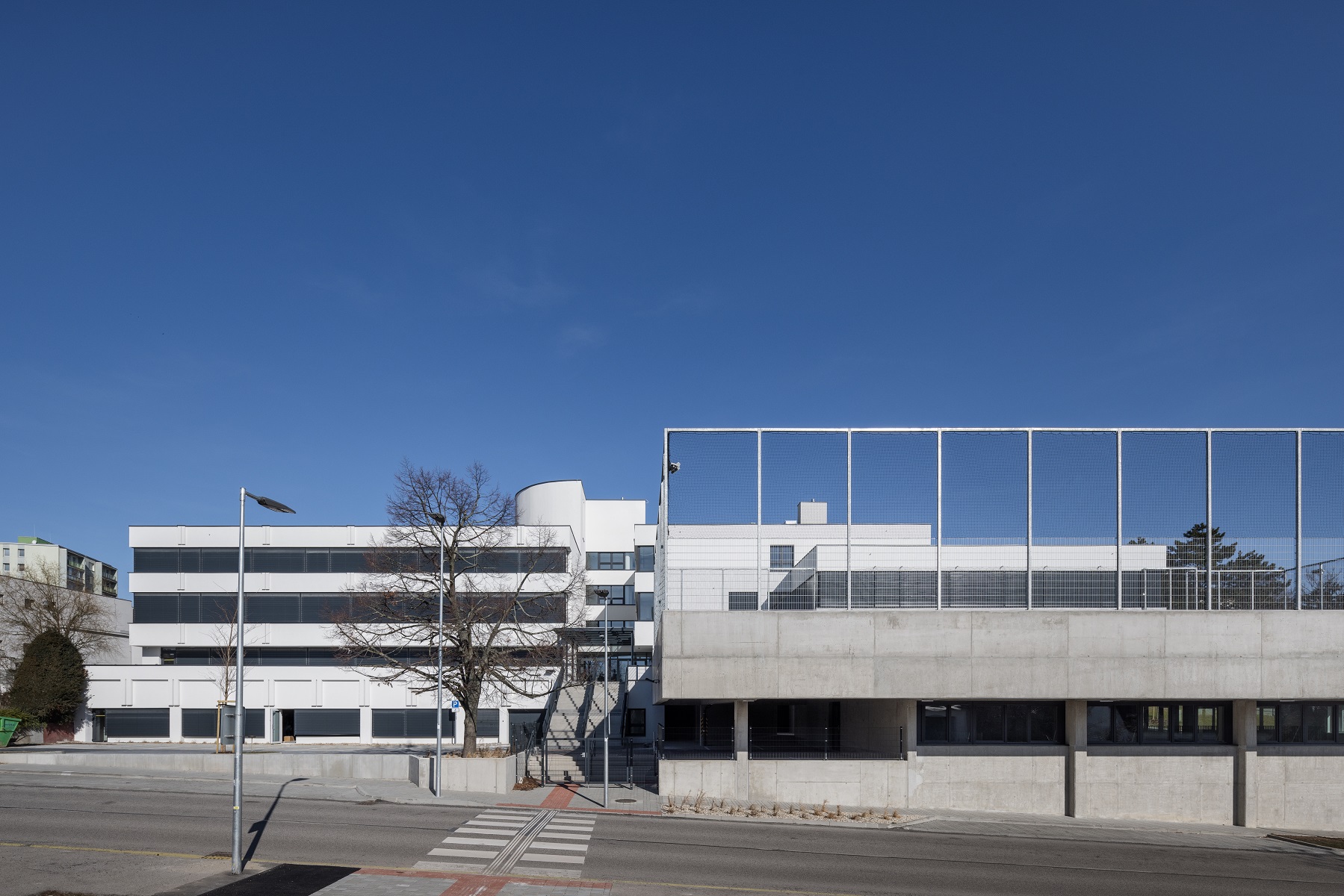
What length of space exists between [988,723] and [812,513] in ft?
28.1

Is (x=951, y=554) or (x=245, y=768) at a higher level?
(x=951, y=554)

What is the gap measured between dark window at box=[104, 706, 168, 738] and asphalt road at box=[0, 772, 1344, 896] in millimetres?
28904

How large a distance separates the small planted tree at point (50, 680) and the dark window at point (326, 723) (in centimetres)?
1186

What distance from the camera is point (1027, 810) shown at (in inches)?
1077

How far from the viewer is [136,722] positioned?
52.2 meters

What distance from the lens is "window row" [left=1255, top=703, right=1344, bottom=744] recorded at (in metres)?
28.4

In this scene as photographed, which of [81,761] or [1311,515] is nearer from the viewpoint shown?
[1311,515]

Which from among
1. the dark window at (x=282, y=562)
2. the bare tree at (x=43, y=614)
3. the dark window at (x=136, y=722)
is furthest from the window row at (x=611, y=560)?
the bare tree at (x=43, y=614)

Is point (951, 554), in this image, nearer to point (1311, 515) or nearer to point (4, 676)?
point (1311, 515)

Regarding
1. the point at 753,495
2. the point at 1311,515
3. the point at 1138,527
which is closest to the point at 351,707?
the point at 753,495

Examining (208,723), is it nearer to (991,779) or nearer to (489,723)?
(489,723)

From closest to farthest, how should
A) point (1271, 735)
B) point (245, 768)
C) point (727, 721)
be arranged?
point (1271, 735) < point (245, 768) < point (727, 721)

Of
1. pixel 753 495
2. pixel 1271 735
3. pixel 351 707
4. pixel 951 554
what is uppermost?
pixel 753 495

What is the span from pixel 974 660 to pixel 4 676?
53.0 metres
